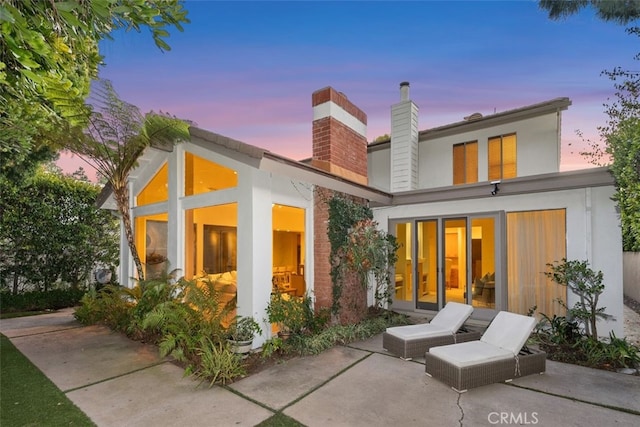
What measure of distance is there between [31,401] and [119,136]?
5546 mm

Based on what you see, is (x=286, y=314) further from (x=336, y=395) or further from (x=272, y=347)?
(x=336, y=395)

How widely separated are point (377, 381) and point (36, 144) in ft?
31.1

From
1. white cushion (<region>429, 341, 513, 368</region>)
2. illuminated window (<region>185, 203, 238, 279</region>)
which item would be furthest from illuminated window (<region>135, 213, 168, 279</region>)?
white cushion (<region>429, 341, 513, 368</region>)

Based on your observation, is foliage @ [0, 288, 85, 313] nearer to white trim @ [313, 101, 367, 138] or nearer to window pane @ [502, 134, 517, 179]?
white trim @ [313, 101, 367, 138]

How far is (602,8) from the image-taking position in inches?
427

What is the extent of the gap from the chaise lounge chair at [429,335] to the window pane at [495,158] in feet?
22.0

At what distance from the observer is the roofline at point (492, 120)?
969cm

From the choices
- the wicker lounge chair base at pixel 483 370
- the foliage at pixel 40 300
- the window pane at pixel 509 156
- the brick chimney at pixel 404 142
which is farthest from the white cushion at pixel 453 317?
the foliage at pixel 40 300

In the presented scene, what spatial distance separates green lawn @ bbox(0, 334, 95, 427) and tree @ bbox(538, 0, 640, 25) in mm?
16287

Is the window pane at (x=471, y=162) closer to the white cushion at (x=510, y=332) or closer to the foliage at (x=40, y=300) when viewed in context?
the white cushion at (x=510, y=332)

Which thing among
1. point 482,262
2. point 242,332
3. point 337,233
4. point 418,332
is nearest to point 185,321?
point 242,332

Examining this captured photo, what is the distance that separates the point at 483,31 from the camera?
29.0 feet

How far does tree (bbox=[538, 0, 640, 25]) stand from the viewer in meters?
10.6

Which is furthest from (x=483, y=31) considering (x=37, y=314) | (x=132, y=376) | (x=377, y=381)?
(x=37, y=314)
